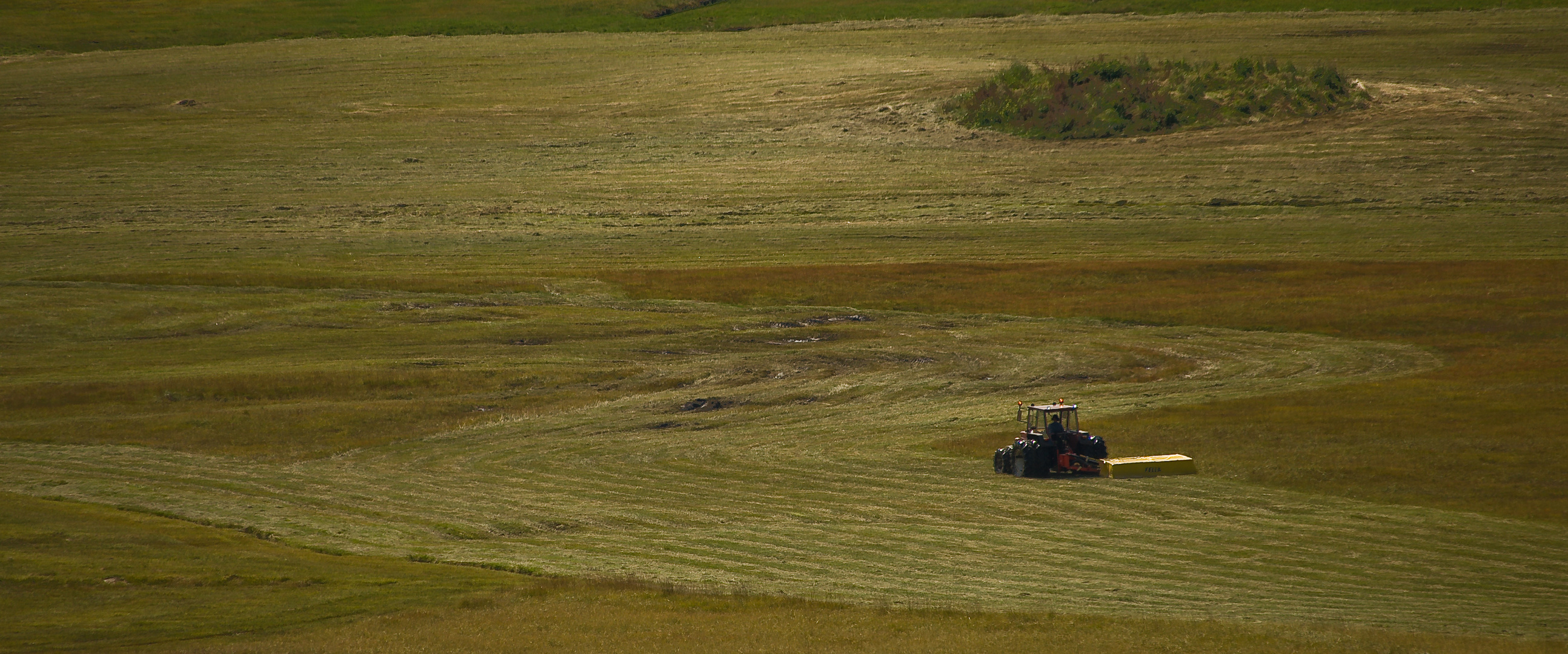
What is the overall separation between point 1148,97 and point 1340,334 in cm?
3826

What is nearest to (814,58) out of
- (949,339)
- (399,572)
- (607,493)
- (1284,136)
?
(1284,136)

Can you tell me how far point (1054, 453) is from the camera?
3372 cm

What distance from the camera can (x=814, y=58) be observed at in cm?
10169

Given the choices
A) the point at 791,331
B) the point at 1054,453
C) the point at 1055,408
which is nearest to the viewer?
the point at 1054,453

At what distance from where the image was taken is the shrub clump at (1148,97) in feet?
273

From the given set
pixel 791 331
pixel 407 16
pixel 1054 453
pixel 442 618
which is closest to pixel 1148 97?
pixel 791 331

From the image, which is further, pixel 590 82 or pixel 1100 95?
pixel 590 82

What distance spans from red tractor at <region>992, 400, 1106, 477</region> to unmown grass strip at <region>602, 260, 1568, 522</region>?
2.61 metres

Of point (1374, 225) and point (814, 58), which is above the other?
point (814, 58)

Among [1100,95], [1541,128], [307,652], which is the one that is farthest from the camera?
[1100,95]

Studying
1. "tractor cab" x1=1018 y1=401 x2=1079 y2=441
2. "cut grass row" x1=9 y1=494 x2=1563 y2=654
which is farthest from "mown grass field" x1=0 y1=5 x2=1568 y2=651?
"tractor cab" x1=1018 y1=401 x2=1079 y2=441

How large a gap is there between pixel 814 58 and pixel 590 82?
16.3 meters

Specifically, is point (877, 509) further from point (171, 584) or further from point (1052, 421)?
point (171, 584)

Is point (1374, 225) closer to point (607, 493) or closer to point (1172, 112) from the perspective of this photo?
point (1172, 112)
